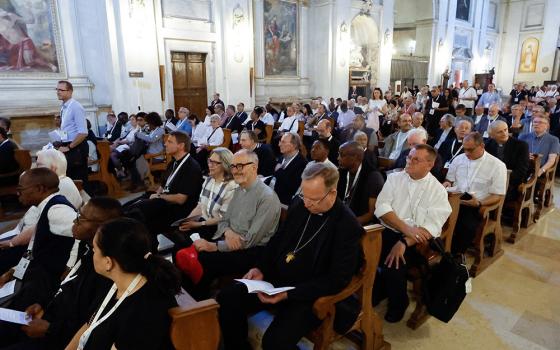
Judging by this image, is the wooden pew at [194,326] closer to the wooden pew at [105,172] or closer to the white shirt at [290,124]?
the wooden pew at [105,172]

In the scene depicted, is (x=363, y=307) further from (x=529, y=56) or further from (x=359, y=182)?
(x=529, y=56)

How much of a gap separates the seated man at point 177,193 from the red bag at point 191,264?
1095 millimetres

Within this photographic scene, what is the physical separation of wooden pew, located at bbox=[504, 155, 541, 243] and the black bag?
2129 millimetres

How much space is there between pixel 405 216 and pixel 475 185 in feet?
3.97

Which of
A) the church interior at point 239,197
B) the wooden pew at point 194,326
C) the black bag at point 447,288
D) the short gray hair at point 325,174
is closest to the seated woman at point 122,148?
the church interior at point 239,197

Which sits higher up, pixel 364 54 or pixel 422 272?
pixel 364 54

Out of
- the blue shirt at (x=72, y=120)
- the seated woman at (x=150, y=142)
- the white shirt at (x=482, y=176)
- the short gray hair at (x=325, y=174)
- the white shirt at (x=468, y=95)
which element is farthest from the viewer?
the white shirt at (x=468, y=95)

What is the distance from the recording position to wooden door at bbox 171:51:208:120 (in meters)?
10.3

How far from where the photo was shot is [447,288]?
240 centimetres

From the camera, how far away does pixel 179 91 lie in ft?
34.3

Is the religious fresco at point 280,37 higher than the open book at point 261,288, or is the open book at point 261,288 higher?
the religious fresco at point 280,37

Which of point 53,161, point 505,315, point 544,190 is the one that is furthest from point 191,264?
point 544,190

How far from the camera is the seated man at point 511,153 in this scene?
4062 millimetres

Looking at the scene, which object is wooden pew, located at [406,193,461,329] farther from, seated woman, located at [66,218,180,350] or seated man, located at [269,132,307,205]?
seated woman, located at [66,218,180,350]
